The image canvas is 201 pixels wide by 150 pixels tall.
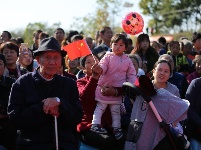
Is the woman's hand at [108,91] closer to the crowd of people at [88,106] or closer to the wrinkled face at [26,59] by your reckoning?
the crowd of people at [88,106]

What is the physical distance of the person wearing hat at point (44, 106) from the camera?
4492 millimetres

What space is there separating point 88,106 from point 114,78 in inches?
21.6

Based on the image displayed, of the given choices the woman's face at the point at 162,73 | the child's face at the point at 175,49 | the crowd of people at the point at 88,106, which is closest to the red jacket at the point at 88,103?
the crowd of people at the point at 88,106

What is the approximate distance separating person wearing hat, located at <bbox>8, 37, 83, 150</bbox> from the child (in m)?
1.47

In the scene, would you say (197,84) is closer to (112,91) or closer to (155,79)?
(155,79)

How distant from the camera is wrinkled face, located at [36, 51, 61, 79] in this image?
182 inches

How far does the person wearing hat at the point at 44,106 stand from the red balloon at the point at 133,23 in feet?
12.9

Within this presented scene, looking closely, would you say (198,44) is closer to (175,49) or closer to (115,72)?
(175,49)

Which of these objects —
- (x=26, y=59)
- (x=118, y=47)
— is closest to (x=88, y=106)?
(x=118, y=47)

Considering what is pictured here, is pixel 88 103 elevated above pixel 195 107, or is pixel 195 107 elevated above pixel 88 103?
pixel 88 103

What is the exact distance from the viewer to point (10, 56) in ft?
21.6

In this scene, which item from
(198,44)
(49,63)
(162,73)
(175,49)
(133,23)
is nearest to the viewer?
(49,63)

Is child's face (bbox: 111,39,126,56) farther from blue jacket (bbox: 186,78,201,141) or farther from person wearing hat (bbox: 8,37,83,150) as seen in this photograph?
person wearing hat (bbox: 8,37,83,150)

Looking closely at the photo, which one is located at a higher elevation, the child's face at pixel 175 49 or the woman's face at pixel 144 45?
the woman's face at pixel 144 45
